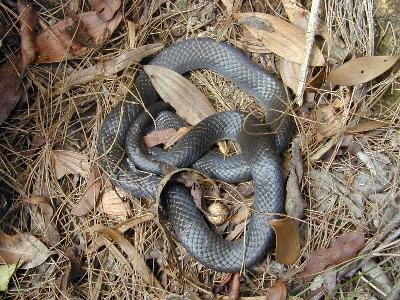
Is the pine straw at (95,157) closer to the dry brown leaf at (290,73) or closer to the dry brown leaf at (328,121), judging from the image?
the dry brown leaf at (328,121)

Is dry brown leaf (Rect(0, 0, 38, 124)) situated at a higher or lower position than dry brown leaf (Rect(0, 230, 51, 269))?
higher

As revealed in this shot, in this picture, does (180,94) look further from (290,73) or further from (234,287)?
(234,287)

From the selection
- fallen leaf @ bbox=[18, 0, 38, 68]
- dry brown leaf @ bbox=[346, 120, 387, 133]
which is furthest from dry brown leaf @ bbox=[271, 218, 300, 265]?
fallen leaf @ bbox=[18, 0, 38, 68]

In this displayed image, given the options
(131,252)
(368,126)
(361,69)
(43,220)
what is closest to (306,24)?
(361,69)

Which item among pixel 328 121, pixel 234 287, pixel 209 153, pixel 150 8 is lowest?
pixel 234 287

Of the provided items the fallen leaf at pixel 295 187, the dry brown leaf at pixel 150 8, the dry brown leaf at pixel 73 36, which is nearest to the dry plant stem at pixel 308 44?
the fallen leaf at pixel 295 187

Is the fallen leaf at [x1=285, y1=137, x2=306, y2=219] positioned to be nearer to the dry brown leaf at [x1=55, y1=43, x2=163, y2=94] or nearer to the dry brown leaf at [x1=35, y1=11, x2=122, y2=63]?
the dry brown leaf at [x1=55, y1=43, x2=163, y2=94]
